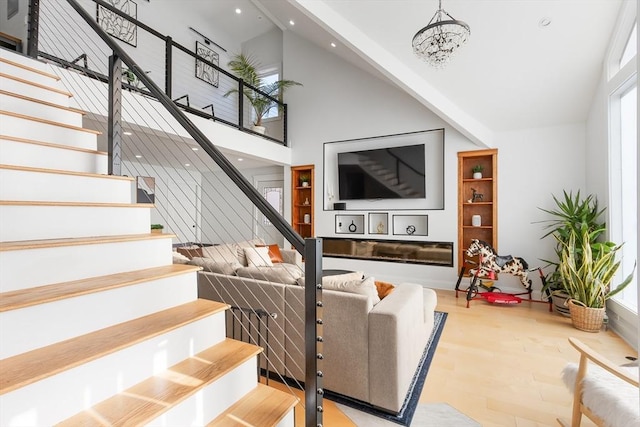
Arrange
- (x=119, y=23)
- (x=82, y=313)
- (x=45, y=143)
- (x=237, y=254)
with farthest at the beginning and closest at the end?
(x=119, y=23) → (x=237, y=254) → (x=45, y=143) → (x=82, y=313)

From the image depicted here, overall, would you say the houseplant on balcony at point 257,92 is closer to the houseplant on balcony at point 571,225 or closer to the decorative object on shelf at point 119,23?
the decorative object on shelf at point 119,23

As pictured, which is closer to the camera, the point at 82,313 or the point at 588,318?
the point at 82,313

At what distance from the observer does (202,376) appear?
1.19 meters

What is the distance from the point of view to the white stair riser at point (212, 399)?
1058 millimetres

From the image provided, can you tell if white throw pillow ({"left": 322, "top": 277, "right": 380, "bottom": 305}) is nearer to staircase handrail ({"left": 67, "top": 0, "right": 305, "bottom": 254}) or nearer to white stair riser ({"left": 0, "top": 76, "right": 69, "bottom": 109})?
staircase handrail ({"left": 67, "top": 0, "right": 305, "bottom": 254})

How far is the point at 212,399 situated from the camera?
1.20 m

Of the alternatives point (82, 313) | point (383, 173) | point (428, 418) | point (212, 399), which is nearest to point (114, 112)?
point (82, 313)

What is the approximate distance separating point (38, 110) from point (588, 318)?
5.38 metres

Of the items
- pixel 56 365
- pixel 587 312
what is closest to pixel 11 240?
pixel 56 365

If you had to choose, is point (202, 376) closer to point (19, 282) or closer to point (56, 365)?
point (56, 365)

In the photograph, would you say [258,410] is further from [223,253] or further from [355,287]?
[223,253]

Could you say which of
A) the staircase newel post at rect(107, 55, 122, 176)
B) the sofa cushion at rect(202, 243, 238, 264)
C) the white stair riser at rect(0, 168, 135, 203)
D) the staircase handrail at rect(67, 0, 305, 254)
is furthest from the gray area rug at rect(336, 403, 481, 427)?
the sofa cushion at rect(202, 243, 238, 264)

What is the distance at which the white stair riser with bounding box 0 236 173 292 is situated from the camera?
1181 mm

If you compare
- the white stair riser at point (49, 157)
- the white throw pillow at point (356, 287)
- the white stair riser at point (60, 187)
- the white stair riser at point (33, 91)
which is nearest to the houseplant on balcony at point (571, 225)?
the white throw pillow at point (356, 287)
